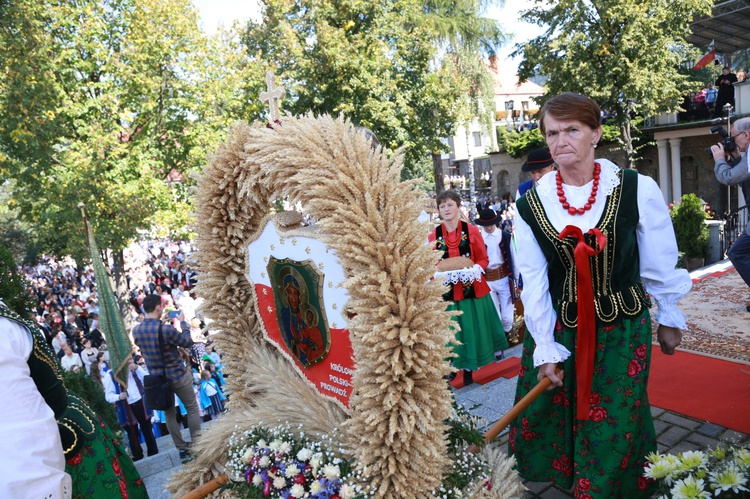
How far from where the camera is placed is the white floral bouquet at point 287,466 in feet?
6.97

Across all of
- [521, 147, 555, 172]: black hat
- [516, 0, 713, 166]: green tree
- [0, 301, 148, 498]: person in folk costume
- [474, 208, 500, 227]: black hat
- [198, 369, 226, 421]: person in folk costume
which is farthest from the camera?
[516, 0, 713, 166]: green tree

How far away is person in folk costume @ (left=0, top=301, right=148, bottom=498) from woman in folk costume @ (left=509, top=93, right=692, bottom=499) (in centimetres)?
198

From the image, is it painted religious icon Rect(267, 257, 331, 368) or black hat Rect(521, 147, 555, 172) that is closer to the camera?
painted religious icon Rect(267, 257, 331, 368)

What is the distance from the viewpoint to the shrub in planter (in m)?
10.8

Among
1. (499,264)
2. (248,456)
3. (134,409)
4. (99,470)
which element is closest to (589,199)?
(248,456)

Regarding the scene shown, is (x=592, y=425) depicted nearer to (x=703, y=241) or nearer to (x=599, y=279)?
(x=599, y=279)

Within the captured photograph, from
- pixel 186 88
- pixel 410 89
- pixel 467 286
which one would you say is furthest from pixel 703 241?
pixel 186 88

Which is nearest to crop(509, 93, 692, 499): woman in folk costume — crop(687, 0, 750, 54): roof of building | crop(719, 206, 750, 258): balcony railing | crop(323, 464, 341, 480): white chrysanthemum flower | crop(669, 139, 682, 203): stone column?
crop(323, 464, 341, 480): white chrysanthemum flower

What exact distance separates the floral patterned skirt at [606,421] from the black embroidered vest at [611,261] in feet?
0.27

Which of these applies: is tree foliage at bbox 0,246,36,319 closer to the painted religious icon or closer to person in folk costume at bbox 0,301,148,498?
person in folk costume at bbox 0,301,148,498

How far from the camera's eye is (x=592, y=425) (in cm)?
236

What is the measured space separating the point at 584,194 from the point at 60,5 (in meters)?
12.6

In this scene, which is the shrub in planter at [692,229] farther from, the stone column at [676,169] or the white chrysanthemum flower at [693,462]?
the stone column at [676,169]

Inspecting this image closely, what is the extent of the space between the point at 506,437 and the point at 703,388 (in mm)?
1837
